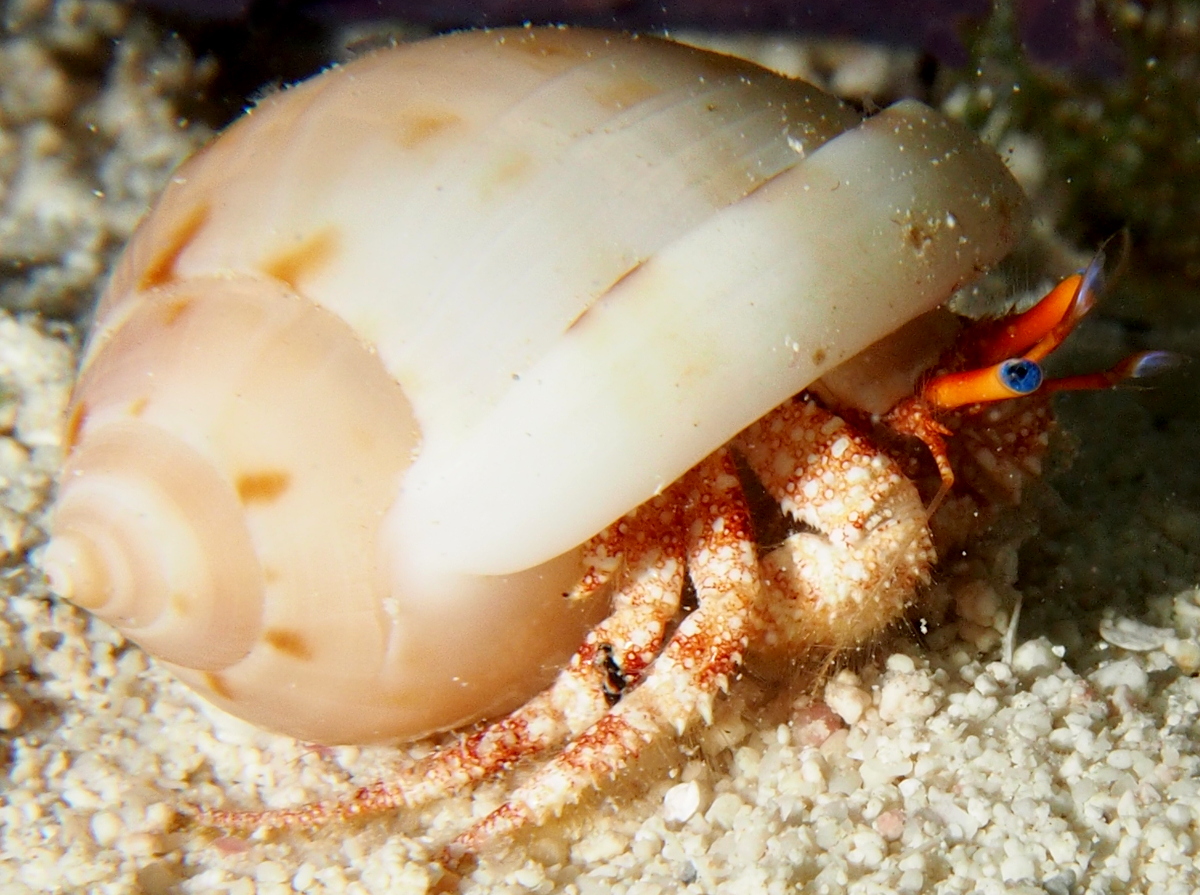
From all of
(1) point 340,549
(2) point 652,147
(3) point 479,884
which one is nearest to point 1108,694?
(3) point 479,884

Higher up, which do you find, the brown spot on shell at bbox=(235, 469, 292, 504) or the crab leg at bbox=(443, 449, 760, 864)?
the brown spot on shell at bbox=(235, 469, 292, 504)

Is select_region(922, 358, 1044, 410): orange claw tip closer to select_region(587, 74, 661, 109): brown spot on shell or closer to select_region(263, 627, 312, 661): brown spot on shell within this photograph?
select_region(587, 74, 661, 109): brown spot on shell

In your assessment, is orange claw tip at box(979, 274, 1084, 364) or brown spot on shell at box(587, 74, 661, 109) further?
orange claw tip at box(979, 274, 1084, 364)

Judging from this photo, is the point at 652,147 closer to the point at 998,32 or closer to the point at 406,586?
the point at 406,586

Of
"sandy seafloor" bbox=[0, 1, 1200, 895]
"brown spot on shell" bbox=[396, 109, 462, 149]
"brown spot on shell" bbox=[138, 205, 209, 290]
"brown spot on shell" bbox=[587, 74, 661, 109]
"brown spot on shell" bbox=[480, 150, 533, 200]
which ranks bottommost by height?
"sandy seafloor" bbox=[0, 1, 1200, 895]

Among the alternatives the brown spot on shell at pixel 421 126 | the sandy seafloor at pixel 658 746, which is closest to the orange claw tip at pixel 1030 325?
the sandy seafloor at pixel 658 746

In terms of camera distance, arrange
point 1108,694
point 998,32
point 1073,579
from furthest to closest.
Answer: point 998,32
point 1073,579
point 1108,694

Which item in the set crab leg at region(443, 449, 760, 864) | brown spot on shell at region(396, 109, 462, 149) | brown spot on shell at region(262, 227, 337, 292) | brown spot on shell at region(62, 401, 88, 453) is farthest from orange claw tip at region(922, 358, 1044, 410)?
brown spot on shell at region(62, 401, 88, 453)

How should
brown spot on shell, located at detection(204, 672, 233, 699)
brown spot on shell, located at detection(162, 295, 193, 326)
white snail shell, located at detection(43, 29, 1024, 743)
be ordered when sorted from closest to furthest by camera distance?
white snail shell, located at detection(43, 29, 1024, 743) → brown spot on shell, located at detection(162, 295, 193, 326) → brown spot on shell, located at detection(204, 672, 233, 699)
